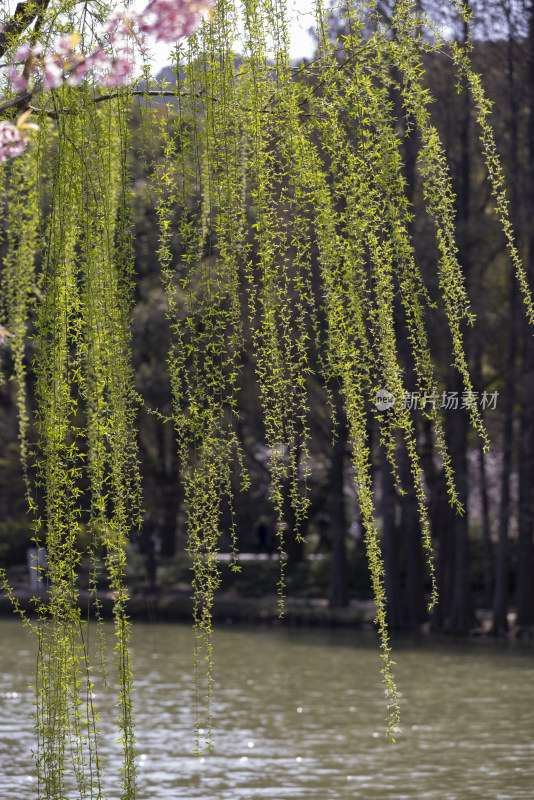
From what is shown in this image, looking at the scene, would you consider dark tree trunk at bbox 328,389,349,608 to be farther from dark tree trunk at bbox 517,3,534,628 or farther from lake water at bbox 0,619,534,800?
lake water at bbox 0,619,534,800

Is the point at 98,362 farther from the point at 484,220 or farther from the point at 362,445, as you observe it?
the point at 484,220

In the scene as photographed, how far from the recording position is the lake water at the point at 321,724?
25.6 ft

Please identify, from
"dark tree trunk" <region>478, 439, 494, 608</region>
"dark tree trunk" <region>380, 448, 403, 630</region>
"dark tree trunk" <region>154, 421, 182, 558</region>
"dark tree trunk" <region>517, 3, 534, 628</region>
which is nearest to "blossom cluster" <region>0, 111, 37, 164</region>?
"dark tree trunk" <region>517, 3, 534, 628</region>

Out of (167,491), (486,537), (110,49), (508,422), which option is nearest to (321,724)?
(110,49)

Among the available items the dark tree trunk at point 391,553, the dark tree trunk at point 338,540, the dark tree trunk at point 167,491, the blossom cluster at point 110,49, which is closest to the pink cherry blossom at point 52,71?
the blossom cluster at point 110,49

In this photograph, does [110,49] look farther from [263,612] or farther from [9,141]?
[263,612]

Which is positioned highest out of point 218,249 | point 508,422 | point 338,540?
point 508,422

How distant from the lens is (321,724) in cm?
1027

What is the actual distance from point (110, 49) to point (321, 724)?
7783 mm

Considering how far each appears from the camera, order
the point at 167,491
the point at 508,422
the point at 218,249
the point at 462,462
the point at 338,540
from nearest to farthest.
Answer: the point at 218,249
the point at 462,462
the point at 508,422
the point at 338,540
the point at 167,491

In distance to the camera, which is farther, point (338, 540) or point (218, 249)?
point (338, 540)

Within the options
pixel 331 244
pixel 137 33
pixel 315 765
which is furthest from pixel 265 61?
pixel 315 765

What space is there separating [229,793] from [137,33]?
17.7ft

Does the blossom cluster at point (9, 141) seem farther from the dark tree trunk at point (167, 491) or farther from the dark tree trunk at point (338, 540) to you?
the dark tree trunk at point (167, 491)
